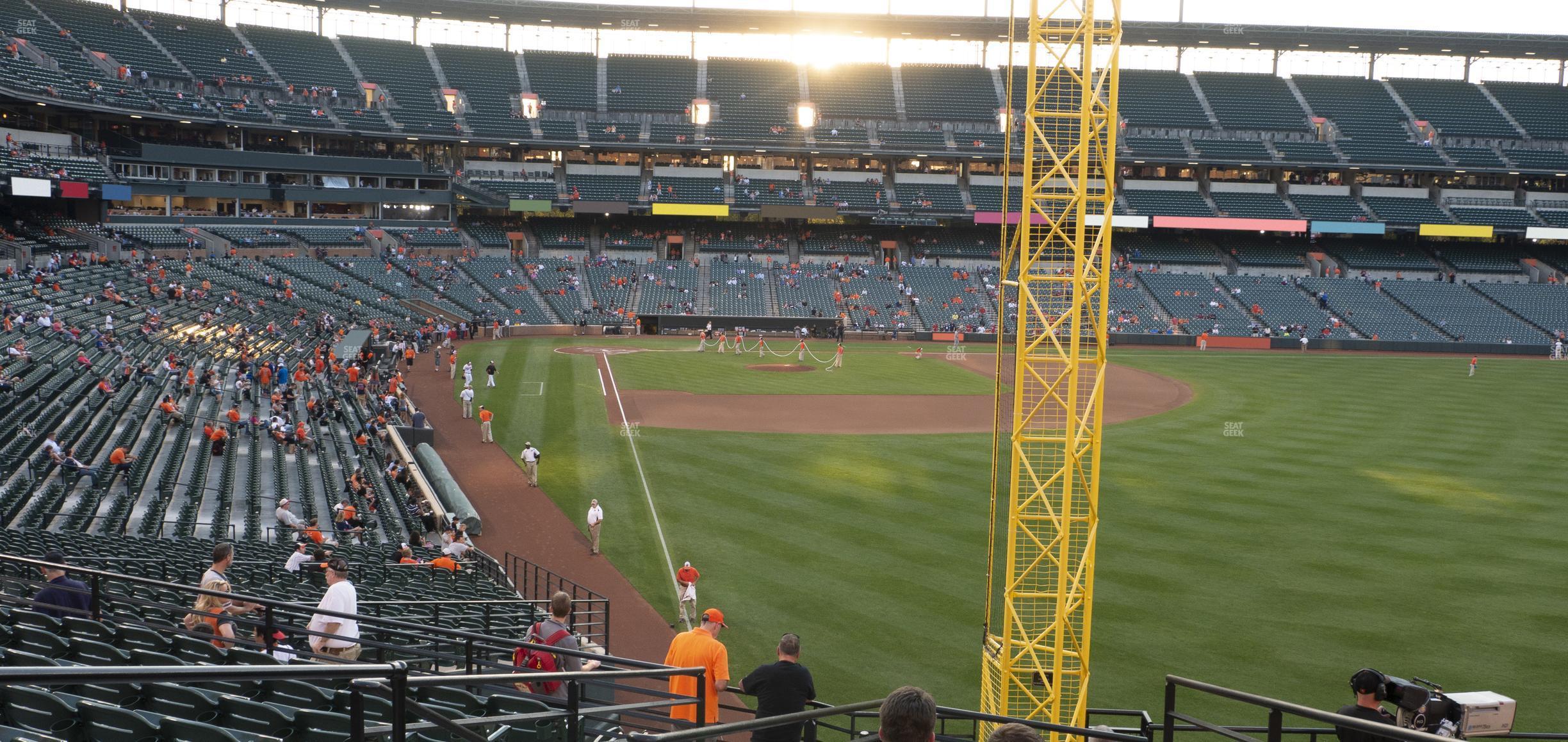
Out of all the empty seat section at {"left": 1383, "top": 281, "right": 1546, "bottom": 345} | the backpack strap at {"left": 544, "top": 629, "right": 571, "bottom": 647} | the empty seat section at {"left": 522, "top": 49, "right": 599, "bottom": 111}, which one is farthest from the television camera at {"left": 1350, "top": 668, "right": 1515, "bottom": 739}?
the empty seat section at {"left": 522, "top": 49, "right": 599, "bottom": 111}

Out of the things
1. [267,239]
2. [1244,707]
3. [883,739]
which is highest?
[267,239]

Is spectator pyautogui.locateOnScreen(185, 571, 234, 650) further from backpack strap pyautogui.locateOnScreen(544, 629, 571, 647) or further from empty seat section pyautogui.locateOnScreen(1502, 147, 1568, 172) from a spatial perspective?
empty seat section pyautogui.locateOnScreen(1502, 147, 1568, 172)

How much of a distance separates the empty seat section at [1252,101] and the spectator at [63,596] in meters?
89.3

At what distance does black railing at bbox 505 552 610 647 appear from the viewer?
701 inches

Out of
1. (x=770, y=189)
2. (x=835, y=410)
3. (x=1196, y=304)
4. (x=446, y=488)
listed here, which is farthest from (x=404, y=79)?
(x=446, y=488)

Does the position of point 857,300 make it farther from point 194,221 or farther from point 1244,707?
point 1244,707

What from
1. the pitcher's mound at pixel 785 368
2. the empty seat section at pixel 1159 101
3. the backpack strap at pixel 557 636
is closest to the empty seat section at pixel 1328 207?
the empty seat section at pixel 1159 101

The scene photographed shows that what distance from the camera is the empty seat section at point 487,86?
81.8 m

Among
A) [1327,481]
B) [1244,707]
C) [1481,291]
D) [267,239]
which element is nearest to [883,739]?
[1244,707]

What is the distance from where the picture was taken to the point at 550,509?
2672cm

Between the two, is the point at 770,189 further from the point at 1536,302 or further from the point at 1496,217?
the point at 1496,217

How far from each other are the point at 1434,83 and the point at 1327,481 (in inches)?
3065

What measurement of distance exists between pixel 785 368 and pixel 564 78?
45951mm

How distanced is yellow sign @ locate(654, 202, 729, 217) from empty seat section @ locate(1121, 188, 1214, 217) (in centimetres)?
3127
